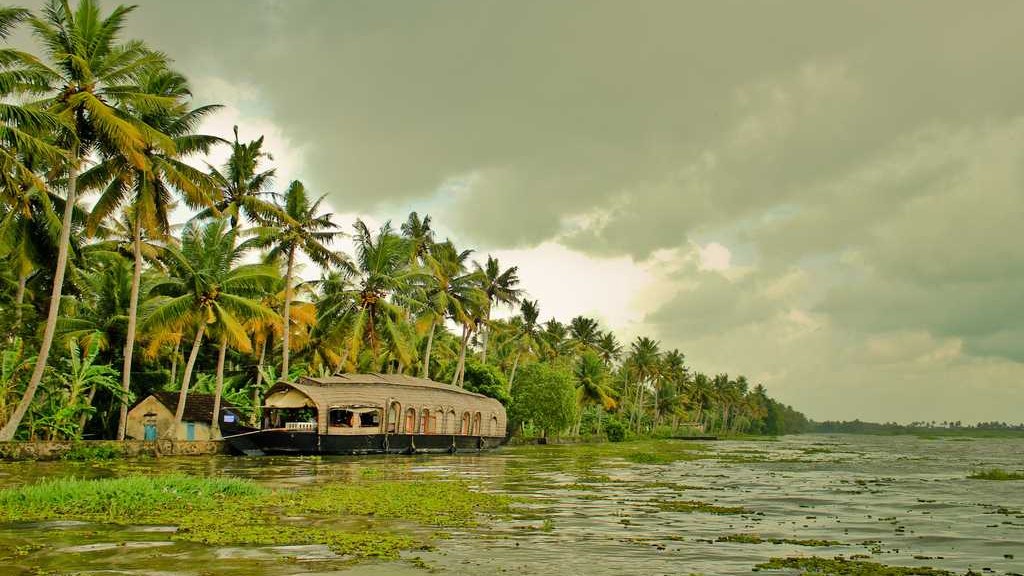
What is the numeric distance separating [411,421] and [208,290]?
1244cm

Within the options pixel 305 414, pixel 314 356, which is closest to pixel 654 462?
pixel 305 414

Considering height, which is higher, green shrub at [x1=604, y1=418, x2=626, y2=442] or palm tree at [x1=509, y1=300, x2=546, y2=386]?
palm tree at [x1=509, y1=300, x2=546, y2=386]

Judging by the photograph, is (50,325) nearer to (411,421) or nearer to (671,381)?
(411,421)

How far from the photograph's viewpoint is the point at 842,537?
526 inches

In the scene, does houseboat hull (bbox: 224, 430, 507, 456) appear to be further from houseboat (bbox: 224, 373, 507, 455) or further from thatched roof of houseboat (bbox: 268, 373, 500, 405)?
thatched roof of houseboat (bbox: 268, 373, 500, 405)

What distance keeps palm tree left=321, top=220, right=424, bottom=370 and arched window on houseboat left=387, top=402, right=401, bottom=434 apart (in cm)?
371

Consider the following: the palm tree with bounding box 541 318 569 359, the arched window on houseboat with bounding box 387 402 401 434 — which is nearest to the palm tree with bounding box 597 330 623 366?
the palm tree with bounding box 541 318 569 359

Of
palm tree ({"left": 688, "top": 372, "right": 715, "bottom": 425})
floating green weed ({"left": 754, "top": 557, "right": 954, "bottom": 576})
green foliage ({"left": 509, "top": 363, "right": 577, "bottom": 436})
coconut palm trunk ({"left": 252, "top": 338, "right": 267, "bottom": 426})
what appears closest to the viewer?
floating green weed ({"left": 754, "top": 557, "right": 954, "bottom": 576})

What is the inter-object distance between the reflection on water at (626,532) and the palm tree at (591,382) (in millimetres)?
51327

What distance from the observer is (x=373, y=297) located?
4419cm

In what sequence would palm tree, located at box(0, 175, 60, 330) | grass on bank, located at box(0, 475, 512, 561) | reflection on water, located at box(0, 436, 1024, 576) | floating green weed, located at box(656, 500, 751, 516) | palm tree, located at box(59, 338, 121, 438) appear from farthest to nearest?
palm tree, located at box(59, 338, 121, 438) < palm tree, located at box(0, 175, 60, 330) < floating green weed, located at box(656, 500, 751, 516) < grass on bank, located at box(0, 475, 512, 561) < reflection on water, located at box(0, 436, 1024, 576)

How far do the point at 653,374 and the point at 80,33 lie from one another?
84959 millimetres

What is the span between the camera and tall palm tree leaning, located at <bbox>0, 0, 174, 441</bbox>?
2731cm

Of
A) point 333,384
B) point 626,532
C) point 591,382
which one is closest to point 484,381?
point 591,382
